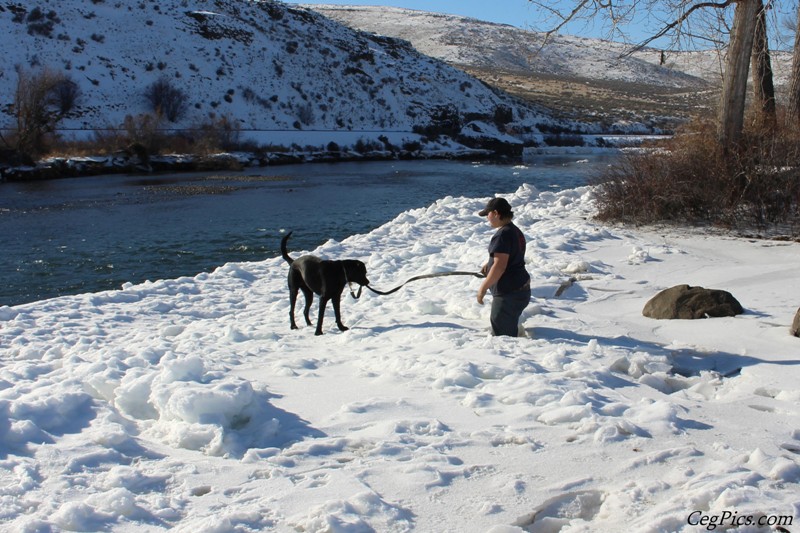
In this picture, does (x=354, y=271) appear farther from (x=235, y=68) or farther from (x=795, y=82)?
(x=235, y=68)

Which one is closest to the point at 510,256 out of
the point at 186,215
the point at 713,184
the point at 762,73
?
the point at 713,184

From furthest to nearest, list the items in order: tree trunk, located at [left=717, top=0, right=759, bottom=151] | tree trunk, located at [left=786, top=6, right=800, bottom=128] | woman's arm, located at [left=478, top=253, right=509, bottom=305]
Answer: tree trunk, located at [left=786, top=6, right=800, bottom=128] → tree trunk, located at [left=717, top=0, right=759, bottom=151] → woman's arm, located at [left=478, top=253, right=509, bottom=305]

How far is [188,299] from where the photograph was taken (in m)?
10.2

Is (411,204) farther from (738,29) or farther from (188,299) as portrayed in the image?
(188,299)

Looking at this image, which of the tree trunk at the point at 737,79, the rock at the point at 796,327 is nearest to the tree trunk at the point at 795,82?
the tree trunk at the point at 737,79

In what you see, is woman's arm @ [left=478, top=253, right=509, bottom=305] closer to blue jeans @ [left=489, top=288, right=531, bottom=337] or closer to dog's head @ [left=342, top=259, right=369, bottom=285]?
blue jeans @ [left=489, top=288, right=531, bottom=337]

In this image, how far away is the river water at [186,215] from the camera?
1475 cm

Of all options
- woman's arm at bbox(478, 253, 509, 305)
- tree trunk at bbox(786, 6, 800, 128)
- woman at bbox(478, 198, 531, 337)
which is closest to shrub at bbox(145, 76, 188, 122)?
tree trunk at bbox(786, 6, 800, 128)

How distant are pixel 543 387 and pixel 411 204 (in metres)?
21.0

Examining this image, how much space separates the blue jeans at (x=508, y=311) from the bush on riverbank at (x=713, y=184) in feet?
23.3

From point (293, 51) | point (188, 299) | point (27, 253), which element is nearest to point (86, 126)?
point (293, 51)

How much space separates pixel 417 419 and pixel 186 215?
19.6 meters

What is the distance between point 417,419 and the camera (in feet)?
15.2

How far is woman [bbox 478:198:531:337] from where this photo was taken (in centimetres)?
645
